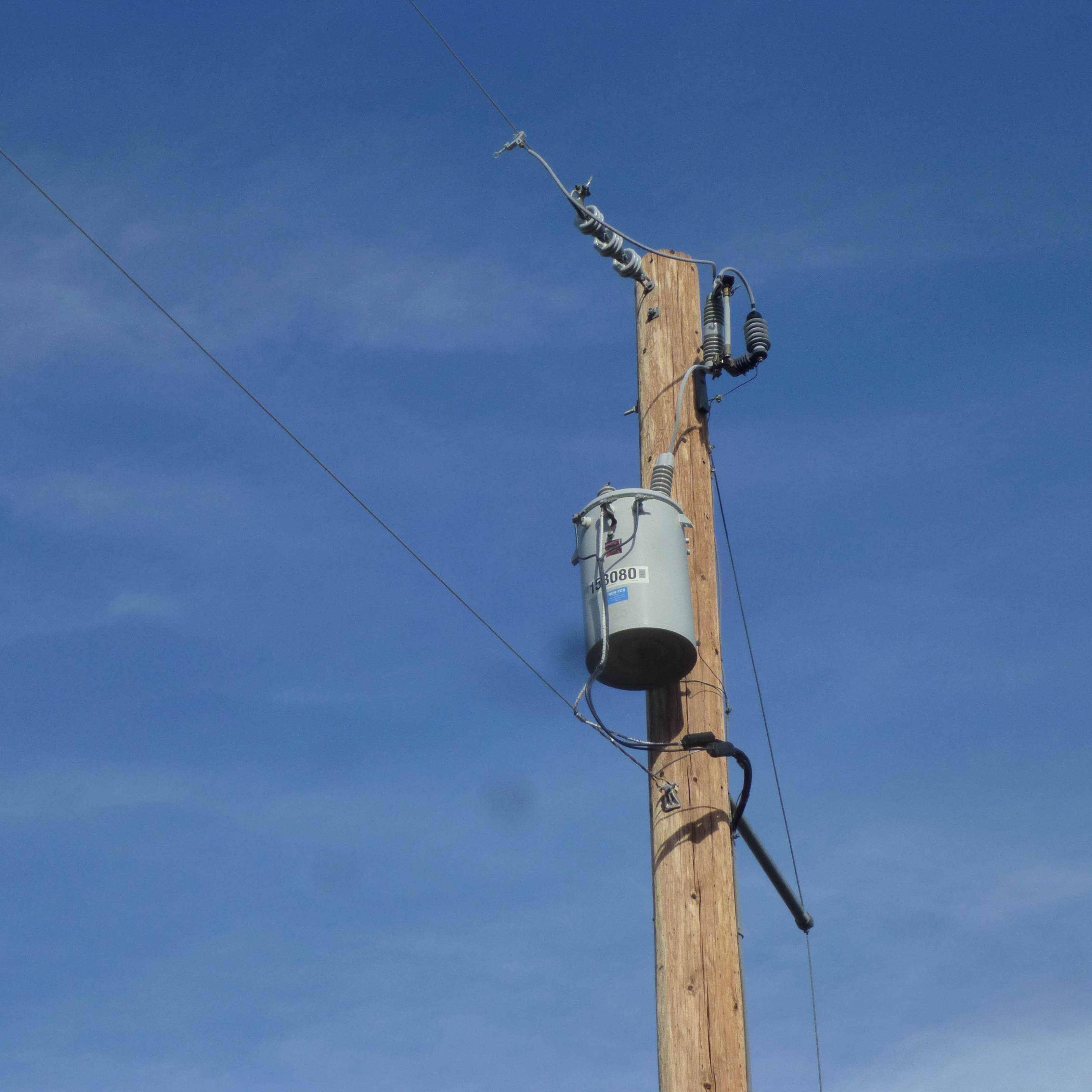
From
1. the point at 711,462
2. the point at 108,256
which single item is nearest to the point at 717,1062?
the point at 711,462

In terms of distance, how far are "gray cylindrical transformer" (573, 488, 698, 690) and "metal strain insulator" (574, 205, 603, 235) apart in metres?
1.49

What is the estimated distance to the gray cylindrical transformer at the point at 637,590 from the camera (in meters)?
5.12

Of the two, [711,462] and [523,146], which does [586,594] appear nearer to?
[711,462]

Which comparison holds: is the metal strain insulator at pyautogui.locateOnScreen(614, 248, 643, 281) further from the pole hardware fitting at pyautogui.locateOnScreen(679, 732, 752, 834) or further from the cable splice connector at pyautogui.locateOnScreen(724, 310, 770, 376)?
the pole hardware fitting at pyautogui.locateOnScreen(679, 732, 752, 834)

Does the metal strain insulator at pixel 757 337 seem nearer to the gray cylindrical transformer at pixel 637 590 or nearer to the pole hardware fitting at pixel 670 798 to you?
the gray cylindrical transformer at pixel 637 590

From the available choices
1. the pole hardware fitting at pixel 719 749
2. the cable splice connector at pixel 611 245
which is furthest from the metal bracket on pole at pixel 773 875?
the cable splice connector at pixel 611 245

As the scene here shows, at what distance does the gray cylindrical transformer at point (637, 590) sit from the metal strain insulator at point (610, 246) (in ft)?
4.59

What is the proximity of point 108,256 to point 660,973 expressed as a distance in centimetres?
370

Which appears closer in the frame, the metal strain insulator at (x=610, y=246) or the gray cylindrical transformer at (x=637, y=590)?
the gray cylindrical transformer at (x=637, y=590)

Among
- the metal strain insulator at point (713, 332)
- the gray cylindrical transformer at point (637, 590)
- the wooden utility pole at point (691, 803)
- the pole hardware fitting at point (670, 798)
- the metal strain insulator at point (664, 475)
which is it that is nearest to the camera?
the wooden utility pole at point (691, 803)

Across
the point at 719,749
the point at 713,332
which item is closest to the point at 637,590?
the point at 719,749

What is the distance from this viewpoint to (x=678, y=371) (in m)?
6.04

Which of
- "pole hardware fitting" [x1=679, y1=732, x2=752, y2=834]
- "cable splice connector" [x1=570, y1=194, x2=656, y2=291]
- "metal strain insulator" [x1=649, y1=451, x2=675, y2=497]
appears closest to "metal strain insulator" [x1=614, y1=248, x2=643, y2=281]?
"cable splice connector" [x1=570, y1=194, x2=656, y2=291]

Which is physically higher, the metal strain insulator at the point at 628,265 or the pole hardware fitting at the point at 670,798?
the metal strain insulator at the point at 628,265
